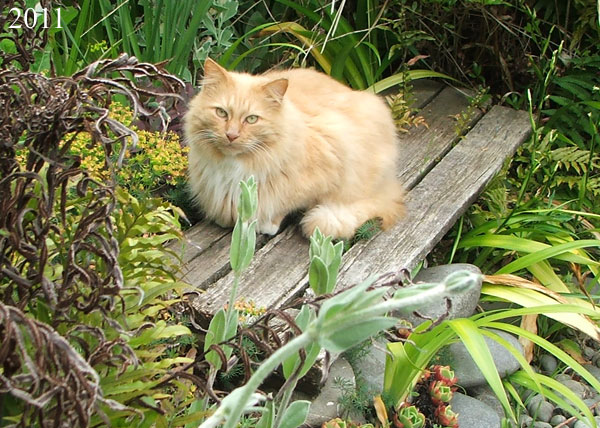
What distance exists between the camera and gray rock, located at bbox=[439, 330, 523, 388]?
293 centimetres

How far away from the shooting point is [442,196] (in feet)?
11.4

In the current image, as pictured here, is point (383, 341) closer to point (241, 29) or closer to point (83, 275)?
point (83, 275)

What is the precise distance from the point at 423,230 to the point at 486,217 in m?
0.58

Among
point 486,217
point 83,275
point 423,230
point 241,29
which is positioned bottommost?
point 486,217

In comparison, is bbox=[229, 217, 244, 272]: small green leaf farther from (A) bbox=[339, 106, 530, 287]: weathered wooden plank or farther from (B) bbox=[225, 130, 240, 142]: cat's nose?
(B) bbox=[225, 130, 240, 142]: cat's nose

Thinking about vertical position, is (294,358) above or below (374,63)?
above

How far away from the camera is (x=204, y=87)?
115 inches

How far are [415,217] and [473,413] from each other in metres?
0.88

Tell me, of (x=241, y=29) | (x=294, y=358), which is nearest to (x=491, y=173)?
(x=241, y=29)

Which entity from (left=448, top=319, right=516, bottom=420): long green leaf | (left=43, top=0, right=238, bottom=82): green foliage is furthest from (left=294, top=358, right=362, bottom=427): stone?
(left=43, top=0, right=238, bottom=82): green foliage

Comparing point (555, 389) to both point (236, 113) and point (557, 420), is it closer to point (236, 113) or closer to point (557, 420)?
point (557, 420)

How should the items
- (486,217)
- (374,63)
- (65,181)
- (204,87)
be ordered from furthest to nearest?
(374,63) → (486,217) → (204,87) → (65,181)

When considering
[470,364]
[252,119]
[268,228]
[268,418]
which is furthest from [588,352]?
[268,418]

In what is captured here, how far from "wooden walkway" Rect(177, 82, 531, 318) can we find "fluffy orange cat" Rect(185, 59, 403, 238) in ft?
0.34
